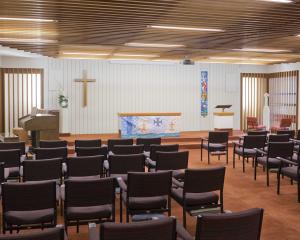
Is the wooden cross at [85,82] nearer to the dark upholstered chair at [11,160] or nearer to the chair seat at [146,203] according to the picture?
the dark upholstered chair at [11,160]

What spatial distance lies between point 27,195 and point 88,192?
639mm

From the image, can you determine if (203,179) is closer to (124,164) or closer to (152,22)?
(124,164)

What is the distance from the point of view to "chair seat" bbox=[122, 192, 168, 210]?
4.70 m

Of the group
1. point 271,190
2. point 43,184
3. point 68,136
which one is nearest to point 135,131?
point 68,136

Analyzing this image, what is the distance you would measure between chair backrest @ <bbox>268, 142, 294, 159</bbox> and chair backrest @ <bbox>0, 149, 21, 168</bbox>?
4.58m

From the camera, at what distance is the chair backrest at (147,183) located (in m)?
4.57

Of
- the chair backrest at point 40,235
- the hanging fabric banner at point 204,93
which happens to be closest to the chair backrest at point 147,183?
the chair backrest at point 40,235

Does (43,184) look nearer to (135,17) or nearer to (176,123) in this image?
(135,17)

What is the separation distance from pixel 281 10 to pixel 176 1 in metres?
1.76

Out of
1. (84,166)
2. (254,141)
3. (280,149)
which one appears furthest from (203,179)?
(254,141)

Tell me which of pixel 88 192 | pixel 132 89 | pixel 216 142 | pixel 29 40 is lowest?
pixel 88 192

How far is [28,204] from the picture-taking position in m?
4.08

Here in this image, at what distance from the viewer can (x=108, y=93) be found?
15609 mm

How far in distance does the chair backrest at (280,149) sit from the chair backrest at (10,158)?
4584 mm
